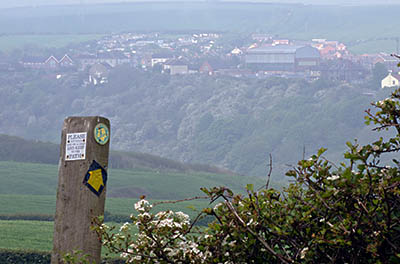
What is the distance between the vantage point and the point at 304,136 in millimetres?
86500

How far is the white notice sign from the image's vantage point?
3.36 meters

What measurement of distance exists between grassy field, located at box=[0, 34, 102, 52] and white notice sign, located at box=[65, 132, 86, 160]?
419ft

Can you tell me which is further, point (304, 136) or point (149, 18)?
point (149, 18)

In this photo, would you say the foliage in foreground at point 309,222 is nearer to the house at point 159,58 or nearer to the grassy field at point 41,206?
the grassy field at point 41,206

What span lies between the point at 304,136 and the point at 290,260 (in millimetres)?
85095

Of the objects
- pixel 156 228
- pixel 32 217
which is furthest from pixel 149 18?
pixel 156 228

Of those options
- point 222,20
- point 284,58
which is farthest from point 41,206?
point 222,20

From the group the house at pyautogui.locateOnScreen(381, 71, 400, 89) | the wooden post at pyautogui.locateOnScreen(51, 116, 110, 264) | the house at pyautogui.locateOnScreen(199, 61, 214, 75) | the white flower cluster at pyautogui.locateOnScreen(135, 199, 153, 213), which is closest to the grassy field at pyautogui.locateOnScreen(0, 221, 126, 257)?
the wooden post at pyautogui.locateOnScreen(51, 116, 110, 264)

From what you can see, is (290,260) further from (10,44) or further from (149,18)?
(149,18)

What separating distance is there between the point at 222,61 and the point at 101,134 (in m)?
115

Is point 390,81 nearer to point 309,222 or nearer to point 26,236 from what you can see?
point 26,236

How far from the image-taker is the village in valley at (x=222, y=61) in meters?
106

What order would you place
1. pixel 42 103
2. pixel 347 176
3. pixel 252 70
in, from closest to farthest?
pixel 347 176 → pixel 42 103 → pixel 252 70

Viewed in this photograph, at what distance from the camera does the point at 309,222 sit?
2.71m
